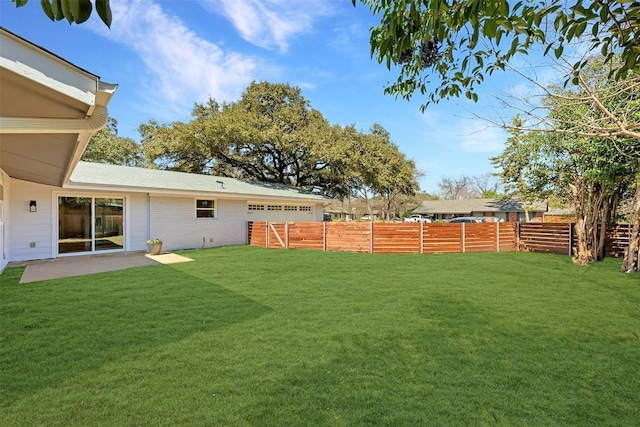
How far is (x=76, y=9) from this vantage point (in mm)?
1018

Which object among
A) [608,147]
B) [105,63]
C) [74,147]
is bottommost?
[74,147]

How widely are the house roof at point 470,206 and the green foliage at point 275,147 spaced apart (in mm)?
19631

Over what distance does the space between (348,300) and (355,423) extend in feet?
10.9

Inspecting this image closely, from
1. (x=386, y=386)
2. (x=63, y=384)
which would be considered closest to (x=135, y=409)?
(x=63, y=384)

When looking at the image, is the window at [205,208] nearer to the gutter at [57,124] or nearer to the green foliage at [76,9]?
the gutter at [57,124]

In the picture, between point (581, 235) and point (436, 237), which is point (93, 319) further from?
point (581, 235)

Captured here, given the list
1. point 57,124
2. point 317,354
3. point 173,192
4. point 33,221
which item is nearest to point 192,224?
point 173,192

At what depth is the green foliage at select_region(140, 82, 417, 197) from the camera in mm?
20469

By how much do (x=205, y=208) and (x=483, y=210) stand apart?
39673 millimetres

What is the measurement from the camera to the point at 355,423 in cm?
237

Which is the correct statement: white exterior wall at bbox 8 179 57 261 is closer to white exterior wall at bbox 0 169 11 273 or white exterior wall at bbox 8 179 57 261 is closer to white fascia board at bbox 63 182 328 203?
white exterior wall at bbox 0 169 11 273

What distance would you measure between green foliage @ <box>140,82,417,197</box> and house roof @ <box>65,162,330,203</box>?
4.39 meters

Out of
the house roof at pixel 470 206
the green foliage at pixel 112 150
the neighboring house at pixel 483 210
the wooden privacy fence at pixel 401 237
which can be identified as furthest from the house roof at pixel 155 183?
the house roof at pixel 470 206

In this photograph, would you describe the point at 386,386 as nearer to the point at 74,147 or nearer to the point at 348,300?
the point at 348,300
